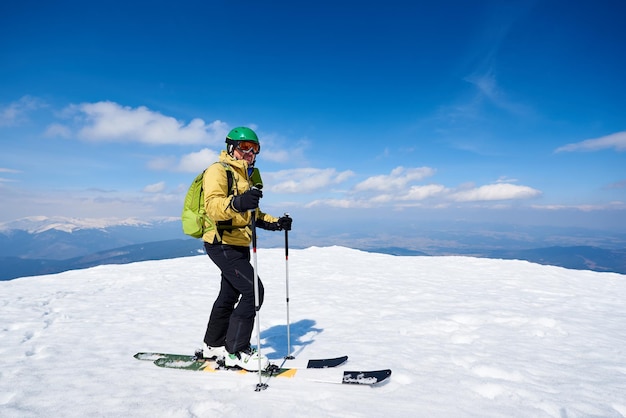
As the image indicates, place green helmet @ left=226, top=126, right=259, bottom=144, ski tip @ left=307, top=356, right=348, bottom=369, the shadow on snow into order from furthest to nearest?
the shadow on snow, ski tip @ left=307, top=356, right=348, bottom=369, green helmet @ left=226, top=126, right=259, bottom=144

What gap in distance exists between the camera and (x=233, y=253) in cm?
411

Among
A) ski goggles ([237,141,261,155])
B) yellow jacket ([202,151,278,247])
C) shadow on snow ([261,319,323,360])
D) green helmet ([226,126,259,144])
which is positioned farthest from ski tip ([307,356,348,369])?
green helmet ([226,126,259,144])

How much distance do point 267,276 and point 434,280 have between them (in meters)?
6.87

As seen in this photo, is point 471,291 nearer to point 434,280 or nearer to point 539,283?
point 434,280

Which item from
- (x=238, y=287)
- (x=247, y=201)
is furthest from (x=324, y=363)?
(x=247, y=201)

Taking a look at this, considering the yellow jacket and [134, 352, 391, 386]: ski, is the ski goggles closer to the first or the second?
the yellow jacket

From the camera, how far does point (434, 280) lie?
38.7ft

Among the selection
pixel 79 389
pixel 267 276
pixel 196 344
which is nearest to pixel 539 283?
pixel 267 276

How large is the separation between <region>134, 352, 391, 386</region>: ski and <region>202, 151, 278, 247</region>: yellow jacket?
5.80 ft

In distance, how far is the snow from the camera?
3.27 m

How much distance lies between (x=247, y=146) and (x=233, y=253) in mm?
1531

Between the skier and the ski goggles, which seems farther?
the ski goggles

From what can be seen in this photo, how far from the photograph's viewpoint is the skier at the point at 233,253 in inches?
151

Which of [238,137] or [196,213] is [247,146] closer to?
[238,137]
